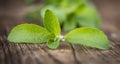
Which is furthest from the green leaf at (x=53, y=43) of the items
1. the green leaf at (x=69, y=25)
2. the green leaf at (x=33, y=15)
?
the green leaf at (x=33, y=15)

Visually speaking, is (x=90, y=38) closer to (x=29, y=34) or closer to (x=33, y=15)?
(x=29, y=34)

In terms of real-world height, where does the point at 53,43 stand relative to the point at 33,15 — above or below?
below

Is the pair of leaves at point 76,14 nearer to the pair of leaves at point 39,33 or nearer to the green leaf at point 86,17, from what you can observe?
the green leaf at point 86,17

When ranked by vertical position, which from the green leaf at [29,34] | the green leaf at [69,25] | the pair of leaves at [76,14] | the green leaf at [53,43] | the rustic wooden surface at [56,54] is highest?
the pair of leaves at [76,14]

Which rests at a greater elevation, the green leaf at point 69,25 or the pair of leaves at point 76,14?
the pair of leaves at point 76,14

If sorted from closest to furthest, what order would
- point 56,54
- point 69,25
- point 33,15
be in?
point 56,54 < point 69,25 < point 33,15

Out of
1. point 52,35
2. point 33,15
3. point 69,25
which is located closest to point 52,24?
point 52,35

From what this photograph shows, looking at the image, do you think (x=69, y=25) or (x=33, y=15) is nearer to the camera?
(x=69, y=25)

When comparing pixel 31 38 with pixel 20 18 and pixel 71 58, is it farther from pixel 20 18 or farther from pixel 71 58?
pixel 20 18
